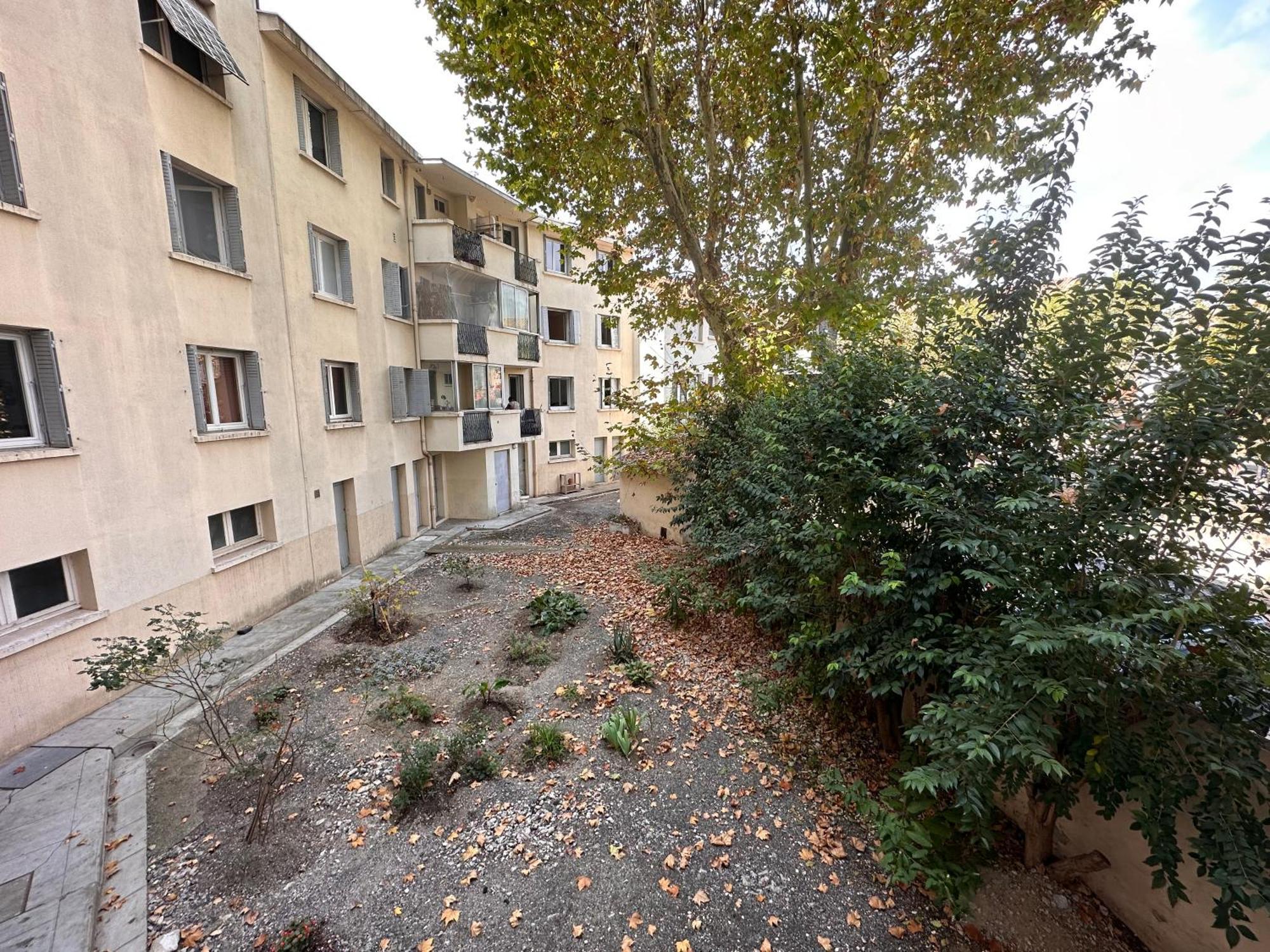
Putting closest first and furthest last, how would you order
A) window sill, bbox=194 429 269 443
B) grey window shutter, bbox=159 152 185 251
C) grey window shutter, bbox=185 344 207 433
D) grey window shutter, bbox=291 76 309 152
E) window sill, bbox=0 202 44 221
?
window sill, bbox=0 202 44 221 → grey window shutter, bbox=159 152 185 251 → grey window shutter, bbox=185 344 207 433 → window sill, bbox=194 429 269 443 → grey window shutter, bbox=291 76 309 152

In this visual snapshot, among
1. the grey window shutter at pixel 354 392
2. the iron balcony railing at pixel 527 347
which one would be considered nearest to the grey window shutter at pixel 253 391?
the grey window shutter at pixel 354 392

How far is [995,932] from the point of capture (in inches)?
160

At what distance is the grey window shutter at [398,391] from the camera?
15055 mm

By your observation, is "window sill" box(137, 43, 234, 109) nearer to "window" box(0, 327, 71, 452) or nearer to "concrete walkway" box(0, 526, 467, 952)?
"window" box(0, 327, 71, 452)

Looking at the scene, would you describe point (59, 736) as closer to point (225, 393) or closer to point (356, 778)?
point (356, 778)

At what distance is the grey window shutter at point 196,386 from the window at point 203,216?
1.54 m

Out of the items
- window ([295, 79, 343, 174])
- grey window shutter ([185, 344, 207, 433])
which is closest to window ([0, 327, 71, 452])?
grey window shutter ([185, 344, 207, 433])

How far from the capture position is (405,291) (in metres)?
16.1

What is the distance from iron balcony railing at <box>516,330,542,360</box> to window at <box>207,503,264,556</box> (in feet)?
38.1

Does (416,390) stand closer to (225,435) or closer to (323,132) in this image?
(323,132)

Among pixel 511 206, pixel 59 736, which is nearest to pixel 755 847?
pixel 59 736

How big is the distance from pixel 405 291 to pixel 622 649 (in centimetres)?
1356

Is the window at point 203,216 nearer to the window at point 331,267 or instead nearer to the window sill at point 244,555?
the window at point 331,267

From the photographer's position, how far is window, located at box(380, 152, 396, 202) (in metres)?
15.0
